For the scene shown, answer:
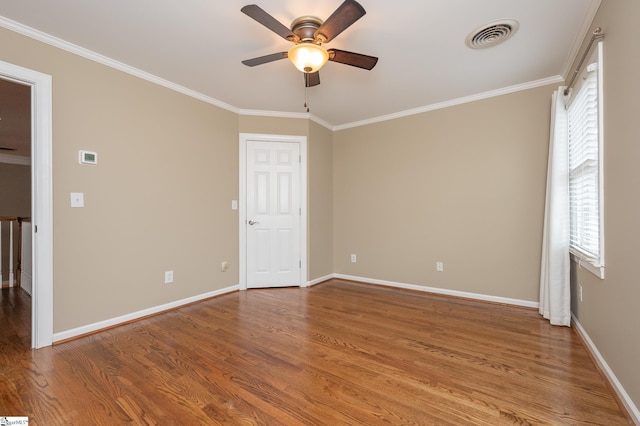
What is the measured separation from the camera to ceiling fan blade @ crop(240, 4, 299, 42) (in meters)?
1.65

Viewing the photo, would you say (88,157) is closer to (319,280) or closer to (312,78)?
(312,78)

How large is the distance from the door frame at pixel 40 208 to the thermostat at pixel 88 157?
0.23 metres

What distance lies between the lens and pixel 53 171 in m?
2.35

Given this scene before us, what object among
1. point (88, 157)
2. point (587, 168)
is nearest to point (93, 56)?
point (88, 157)

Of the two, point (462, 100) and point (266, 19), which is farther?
point (462, 100)

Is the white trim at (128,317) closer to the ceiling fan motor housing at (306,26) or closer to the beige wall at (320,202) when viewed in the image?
the beige wall at (320,202)

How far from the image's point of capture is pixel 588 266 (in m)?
2.21

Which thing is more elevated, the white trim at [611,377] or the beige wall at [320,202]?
the beige wall at [320,202]

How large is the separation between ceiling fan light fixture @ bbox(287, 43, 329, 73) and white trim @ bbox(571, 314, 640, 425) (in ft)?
8.95

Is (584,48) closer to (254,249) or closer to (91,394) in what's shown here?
(254,249)

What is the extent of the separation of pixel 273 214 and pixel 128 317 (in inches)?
79.9

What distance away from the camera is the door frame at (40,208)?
227 centimetres

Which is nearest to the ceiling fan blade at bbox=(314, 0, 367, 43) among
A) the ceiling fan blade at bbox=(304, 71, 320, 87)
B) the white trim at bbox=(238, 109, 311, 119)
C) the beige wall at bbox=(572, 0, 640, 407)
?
the ceiling fan blade at bbox=(304, 71, 320, 87)

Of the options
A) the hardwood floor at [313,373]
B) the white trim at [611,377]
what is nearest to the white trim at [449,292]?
the hardwood floor at [313,373]
